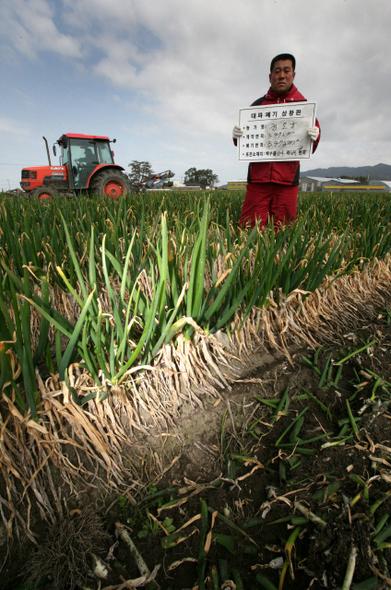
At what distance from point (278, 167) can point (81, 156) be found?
6.74 metres

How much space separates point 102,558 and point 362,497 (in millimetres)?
603

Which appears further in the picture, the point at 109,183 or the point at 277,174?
the point at 109,183

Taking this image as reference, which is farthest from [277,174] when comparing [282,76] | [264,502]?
[264,502]

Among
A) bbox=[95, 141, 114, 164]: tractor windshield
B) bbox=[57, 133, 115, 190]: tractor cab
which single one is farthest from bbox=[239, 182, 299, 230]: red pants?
bbox=[95, 141, 114, 164]: tractor windshield

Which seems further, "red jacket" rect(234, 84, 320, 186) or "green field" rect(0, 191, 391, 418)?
"red jacket" rect(234, 84, 320, 186)

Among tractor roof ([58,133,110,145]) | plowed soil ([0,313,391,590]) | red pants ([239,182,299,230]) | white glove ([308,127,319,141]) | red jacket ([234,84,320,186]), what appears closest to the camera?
plowed soil ([0,313,391,590])

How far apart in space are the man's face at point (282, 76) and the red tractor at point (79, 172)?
5.69 metres

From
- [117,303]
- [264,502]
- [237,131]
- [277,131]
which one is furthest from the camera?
[237,131]

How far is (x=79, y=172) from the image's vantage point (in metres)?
7.42

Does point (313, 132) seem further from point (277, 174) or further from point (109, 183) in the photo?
point (109, 183)

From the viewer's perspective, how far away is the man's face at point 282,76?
2.30m

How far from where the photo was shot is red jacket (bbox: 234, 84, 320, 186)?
2.49m

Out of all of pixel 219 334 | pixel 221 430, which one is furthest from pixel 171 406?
pixel 219 334

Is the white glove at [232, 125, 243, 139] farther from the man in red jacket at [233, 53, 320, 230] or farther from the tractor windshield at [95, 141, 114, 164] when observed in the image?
the tractor windshield at [95, 141, 114, 164]
